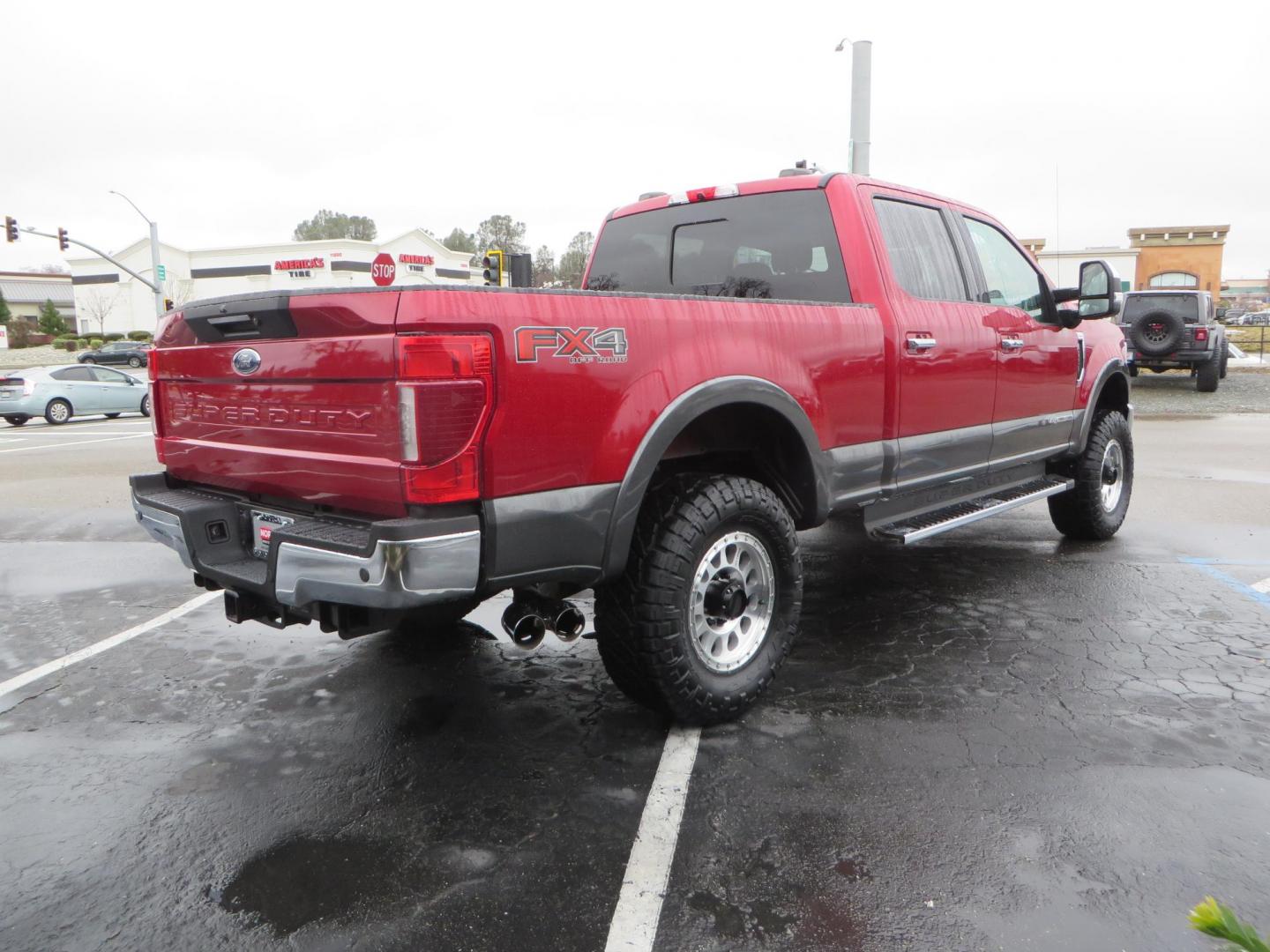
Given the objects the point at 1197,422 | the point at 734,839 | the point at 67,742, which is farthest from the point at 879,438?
the point at 1197,422

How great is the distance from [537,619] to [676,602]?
1.56 feet

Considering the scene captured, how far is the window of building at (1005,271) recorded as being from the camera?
5.20m

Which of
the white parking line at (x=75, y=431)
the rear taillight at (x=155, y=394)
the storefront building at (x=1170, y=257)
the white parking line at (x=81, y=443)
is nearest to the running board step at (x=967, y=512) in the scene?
the rear taillight at (x=155, y=394)

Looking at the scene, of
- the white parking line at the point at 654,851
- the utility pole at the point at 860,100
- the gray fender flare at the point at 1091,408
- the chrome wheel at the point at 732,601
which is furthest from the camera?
the utility pole at the point at 860,100

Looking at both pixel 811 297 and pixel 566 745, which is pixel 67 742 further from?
pixel 811 297

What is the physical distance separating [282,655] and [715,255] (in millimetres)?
2820

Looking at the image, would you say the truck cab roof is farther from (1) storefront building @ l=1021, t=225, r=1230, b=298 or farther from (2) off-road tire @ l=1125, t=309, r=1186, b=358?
(1) storefront building @ l=1021, t=225, r=1230, b=298

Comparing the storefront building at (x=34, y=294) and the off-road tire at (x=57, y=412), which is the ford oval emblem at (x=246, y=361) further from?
the storefront building at (x=34, y=294)

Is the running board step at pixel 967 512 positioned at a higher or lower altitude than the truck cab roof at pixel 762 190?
lower

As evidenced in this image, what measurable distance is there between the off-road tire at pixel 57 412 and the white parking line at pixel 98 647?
55.3 feet

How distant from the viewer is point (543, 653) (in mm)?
4355

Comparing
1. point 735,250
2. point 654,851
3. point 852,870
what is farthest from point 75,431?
point 852,870

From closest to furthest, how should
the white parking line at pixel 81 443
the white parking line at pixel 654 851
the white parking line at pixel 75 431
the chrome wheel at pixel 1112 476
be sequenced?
1. the white parking line at pixel 654 851
2. the chrome wheel at pixel 1112 476
3. the white parking line at pixel 81 443
4. the white parking line at pixel 75 431

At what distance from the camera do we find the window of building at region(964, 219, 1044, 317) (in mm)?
5199
